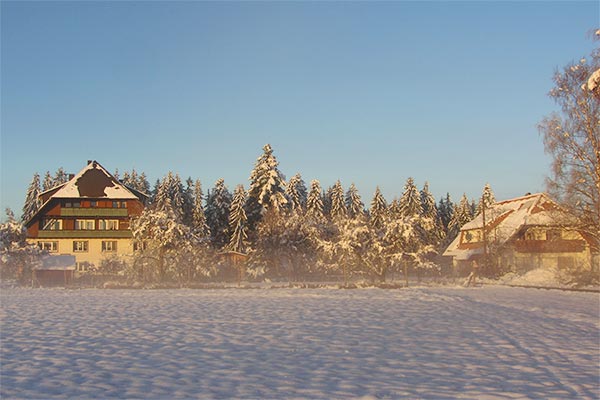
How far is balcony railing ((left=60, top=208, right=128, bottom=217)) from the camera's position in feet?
192

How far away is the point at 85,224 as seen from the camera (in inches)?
2333

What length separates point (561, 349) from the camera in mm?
12109

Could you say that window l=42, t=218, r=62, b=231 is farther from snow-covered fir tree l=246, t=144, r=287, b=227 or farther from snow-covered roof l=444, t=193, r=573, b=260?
snow-covered roof l=444, t=193, r=573, b=260

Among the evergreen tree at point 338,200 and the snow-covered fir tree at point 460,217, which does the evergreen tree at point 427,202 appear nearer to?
the snow-covered fir tree at point 460,217

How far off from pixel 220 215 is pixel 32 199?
38.7m

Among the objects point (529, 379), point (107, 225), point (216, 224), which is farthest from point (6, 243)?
point (529, 379)

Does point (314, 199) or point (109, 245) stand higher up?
point (314, 199)

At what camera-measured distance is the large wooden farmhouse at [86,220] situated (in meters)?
58.4

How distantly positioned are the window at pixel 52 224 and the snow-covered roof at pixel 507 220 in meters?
44.1

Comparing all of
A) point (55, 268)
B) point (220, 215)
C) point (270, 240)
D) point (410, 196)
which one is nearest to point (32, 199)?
point (220, 215)

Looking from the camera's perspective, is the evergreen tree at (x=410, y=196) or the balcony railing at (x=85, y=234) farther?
the evergreen tree at (x=410, y=196)

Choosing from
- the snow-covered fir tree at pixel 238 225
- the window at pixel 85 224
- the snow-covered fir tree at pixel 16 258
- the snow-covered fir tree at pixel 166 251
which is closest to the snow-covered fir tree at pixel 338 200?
the snow-covered fir tree at pixel 238 225

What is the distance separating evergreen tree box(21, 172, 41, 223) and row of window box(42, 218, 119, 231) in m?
24.3

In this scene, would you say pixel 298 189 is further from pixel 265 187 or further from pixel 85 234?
pixel 85 234
